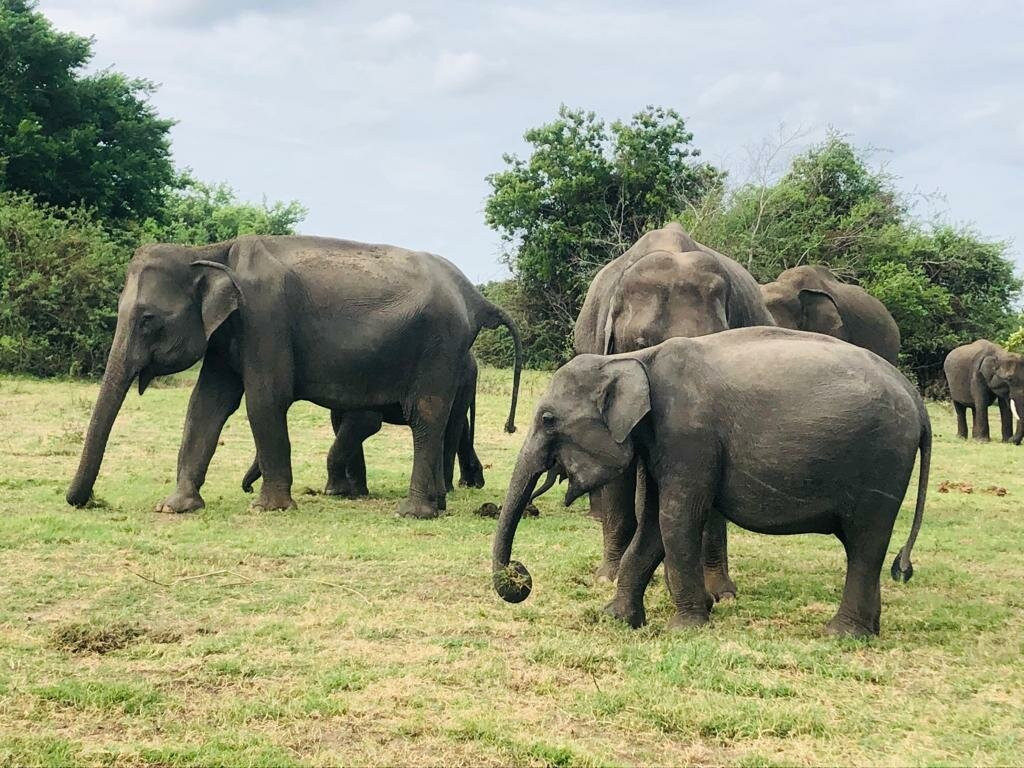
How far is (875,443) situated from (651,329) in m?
2.10

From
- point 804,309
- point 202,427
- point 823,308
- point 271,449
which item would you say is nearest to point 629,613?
point 271,449

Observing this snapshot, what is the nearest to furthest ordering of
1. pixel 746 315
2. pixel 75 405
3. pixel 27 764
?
pixel 27 764 → pixel 746 315 → pixel 75 405

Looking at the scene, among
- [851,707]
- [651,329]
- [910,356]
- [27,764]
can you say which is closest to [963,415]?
[910,356]

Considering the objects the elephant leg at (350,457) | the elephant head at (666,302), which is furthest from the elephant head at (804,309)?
the elephant head at (666,302)

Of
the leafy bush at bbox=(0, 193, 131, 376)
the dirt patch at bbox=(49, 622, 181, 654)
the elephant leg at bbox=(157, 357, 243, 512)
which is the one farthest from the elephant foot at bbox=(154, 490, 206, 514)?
the leafy bush at bbox=(0, 193, 131, 376)

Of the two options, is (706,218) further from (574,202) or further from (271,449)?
(271,449)

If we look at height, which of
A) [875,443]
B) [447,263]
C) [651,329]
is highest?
[447,263]

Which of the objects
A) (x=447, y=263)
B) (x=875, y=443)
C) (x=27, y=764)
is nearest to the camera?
(x=27, y=764)

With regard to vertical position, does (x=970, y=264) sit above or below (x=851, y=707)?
above

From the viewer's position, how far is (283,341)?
10758 millimetres

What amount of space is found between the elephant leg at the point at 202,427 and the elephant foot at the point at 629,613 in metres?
4.92

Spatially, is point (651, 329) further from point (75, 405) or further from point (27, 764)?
point (75, 405)

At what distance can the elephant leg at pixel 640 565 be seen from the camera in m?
6.76

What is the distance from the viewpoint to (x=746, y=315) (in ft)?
30.4
